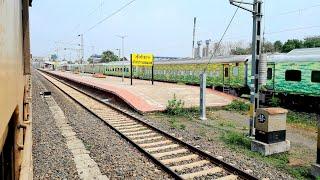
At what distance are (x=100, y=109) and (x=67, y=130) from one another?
583 centimetres

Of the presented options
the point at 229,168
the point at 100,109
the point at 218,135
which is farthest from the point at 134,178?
the point at 100,109

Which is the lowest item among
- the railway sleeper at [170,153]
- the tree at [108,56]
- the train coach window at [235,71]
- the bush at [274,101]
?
the railway sleeper at [170,153]

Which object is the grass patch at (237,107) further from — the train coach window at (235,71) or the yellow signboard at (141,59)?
the yellow signboard at (141,59)

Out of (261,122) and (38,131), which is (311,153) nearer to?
(261,122)

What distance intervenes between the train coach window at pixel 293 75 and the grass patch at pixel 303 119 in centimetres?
247

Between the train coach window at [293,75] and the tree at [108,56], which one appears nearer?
the train coach window at [293,75]

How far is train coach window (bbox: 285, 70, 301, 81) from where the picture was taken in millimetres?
18375

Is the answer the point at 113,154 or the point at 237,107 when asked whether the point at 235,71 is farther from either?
the point at 113,154

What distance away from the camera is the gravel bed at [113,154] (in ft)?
24.1

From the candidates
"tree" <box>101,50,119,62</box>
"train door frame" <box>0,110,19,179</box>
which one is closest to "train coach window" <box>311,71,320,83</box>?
"train door frame" <box>0,110,19,179</box>

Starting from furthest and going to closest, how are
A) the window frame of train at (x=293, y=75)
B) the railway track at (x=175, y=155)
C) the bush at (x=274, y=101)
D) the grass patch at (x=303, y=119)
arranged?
the bush at (x=274, y=101) < the window frame of train at (x=293, y=75) < the grass patch at (x=303, y=119) < the railway track at (x=175, y=155)

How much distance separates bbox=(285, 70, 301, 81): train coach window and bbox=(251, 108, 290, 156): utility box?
10.1m

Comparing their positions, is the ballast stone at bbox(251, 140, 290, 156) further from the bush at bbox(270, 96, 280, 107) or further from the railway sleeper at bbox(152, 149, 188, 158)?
the bush at bbox(270, 96, 280, 107)

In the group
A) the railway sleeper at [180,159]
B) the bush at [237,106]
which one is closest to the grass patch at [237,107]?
the bush at [237,106]
